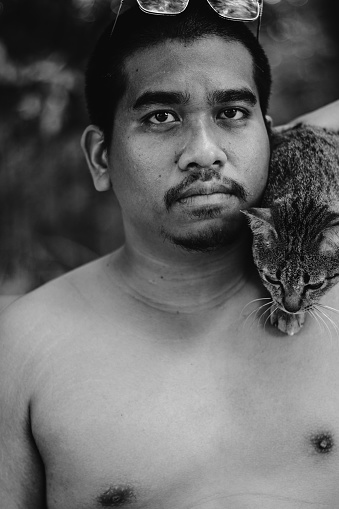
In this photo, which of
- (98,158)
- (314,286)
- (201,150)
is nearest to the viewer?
(201,150)

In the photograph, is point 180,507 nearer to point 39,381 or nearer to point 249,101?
point 39,381

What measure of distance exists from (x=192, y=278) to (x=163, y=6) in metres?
0.70

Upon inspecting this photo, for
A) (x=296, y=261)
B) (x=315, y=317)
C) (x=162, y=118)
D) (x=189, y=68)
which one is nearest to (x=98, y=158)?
(x=162, y=118)

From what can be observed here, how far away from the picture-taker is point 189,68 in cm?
139

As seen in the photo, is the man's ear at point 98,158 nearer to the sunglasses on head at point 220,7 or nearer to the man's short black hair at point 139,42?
the man's short black hair at point 139,42

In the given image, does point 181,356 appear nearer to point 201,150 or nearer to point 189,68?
point 201,150

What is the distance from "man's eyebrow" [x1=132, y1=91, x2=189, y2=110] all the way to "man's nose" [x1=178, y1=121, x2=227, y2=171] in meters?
0.07

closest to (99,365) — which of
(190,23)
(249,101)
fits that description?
(249,101)

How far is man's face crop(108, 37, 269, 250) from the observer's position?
4.53 feet

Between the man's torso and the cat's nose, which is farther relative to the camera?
the cat's nose

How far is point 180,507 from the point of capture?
1.38 meters

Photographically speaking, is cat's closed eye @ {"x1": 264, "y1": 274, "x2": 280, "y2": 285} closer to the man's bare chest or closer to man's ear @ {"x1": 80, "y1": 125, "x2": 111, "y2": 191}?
the man's bare chest

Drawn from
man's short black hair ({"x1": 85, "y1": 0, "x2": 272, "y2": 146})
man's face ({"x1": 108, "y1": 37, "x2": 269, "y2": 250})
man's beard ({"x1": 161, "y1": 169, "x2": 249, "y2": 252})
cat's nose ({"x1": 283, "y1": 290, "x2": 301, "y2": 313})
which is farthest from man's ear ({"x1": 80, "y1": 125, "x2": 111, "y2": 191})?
cat's nose ({"x1": 283, "y1": 290, "x2": 301, "y2": 313})

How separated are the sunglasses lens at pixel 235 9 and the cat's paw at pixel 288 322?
2.50 ft
